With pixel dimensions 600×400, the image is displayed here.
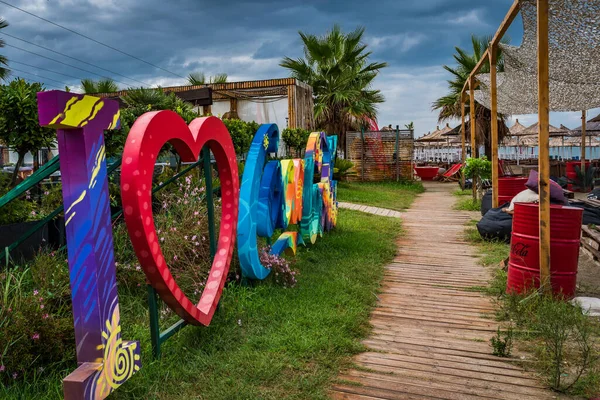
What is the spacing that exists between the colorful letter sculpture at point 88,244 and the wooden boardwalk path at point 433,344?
1395 mm

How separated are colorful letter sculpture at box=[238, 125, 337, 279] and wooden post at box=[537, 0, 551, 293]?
261 centimetres

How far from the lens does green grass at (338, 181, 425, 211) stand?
1383 cm

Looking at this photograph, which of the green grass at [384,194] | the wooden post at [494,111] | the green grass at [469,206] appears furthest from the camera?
the green grass at [384,194]

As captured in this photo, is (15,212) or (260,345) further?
(15,212)

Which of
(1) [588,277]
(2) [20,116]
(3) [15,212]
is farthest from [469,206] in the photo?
(3) [15,212]

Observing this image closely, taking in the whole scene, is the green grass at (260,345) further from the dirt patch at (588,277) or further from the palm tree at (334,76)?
the palm tree at (334,76)

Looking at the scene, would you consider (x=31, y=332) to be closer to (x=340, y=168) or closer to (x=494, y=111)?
(x=494, y=111)

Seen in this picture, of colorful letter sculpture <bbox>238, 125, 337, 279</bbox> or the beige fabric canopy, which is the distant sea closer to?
the beige fabric canopy

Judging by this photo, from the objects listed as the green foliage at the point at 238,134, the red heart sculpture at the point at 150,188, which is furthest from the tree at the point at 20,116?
the green foliage at the point at 238,134

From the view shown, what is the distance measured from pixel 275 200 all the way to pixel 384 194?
34.9ft

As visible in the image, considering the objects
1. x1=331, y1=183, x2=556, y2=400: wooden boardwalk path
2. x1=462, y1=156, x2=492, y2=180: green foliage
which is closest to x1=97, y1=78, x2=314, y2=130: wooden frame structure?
x1=462, y1=156, x2=492, y2=180: green foliage

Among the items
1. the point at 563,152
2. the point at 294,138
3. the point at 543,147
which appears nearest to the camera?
the point at 543,147

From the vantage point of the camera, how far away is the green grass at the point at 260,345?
3.07m

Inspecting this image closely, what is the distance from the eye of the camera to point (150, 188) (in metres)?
2.89
